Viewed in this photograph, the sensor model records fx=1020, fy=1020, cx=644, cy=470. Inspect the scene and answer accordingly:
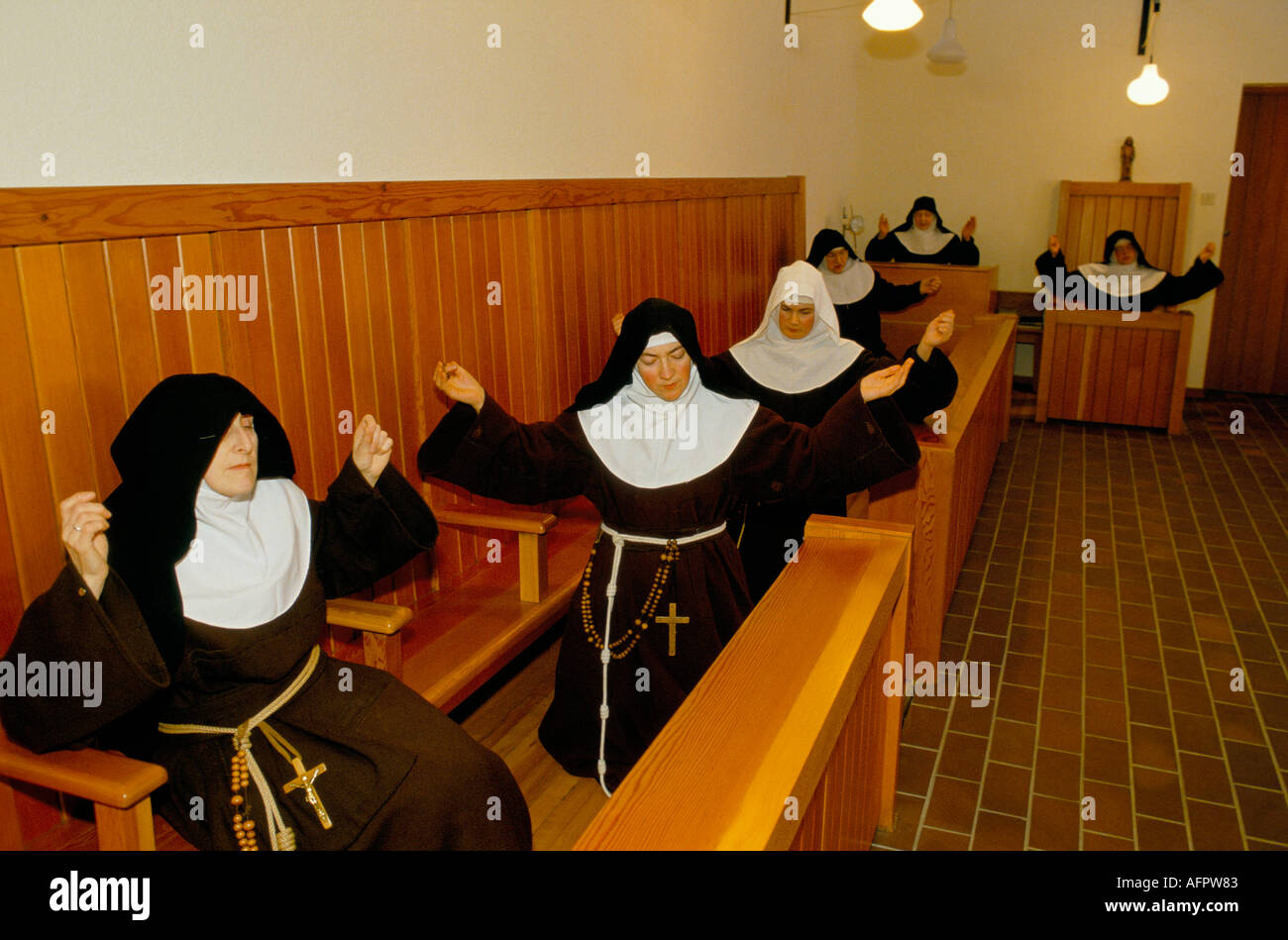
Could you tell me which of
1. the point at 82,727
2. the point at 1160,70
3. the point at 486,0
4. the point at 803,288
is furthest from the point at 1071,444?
the point at 82,727

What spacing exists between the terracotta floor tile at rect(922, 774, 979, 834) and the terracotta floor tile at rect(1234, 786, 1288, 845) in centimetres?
87

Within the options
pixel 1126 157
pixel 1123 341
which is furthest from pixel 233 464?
pixel 1126 157

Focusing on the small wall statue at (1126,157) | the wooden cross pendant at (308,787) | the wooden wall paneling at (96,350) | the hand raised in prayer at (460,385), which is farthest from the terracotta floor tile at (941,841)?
the small wall statue at (1126,157)

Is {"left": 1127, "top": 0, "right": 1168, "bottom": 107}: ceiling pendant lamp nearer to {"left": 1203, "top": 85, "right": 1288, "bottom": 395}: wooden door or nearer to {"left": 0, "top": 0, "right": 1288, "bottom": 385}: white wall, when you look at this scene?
{"left": 0, "top": 0, "right": 1288, "bottom": 385}: white wall

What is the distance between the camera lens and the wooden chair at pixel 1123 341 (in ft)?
27.5

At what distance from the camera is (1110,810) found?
137 inches

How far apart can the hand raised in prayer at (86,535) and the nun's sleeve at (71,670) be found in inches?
1.0

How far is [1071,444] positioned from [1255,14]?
13.6 feet

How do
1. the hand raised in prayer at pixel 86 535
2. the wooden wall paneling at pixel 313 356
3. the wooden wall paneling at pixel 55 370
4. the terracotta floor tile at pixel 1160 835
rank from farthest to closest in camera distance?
the terracotta floor tile at pixel 1160 835, the wooden wall paneling at pixel 313 356, the wooden wall paneling at pixel 55 370, the hand raised in prayer at pixel 86 535

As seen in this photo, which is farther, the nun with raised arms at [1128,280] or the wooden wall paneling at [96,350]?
the nun with raised arms at [1128,280]

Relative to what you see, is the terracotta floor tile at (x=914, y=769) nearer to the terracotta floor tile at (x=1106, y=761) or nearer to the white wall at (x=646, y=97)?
the terracotta floor tile at (x=1106, y=761)

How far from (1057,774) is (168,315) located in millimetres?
3288

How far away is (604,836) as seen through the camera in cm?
171
